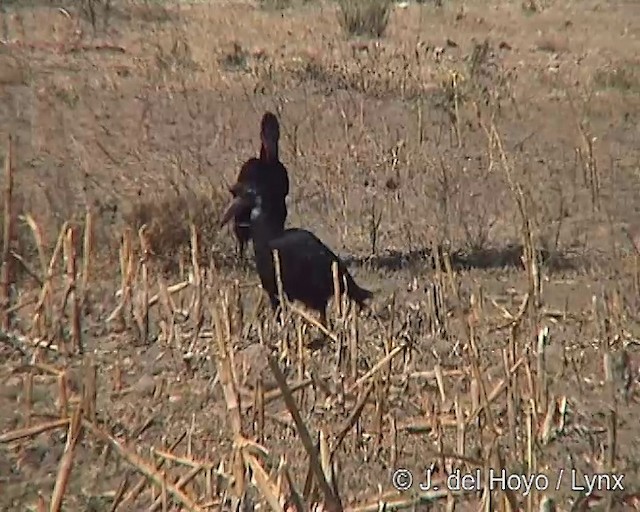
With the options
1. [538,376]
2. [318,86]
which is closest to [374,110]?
[318,86]

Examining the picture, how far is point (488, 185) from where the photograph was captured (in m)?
8.55

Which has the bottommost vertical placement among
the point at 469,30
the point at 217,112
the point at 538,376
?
the point at 538,376

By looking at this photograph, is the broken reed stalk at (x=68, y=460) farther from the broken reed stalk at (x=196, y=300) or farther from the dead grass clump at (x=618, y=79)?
the dead grass clump at (x=618, y=79)

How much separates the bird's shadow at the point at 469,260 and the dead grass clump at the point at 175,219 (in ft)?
2.46

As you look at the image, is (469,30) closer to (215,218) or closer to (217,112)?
(217,112)

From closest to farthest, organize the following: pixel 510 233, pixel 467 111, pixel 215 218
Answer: pixel 215 218, pixel 510 233, pixel 467 111

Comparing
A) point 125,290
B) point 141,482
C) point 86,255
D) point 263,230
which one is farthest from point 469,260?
point 141,482

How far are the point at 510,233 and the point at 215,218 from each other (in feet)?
5.70

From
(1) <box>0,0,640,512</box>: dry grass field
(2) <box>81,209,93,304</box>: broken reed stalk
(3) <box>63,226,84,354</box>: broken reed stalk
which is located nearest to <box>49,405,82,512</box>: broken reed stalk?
(1) <box>0,0,640,512</box>: dry grass field

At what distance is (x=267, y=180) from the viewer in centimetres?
591

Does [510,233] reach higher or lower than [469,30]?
lower

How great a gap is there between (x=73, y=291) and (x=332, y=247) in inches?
103

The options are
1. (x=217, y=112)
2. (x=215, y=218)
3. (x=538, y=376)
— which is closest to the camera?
(x=538, y=376)

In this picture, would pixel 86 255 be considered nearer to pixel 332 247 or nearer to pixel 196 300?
pixel 196 300
